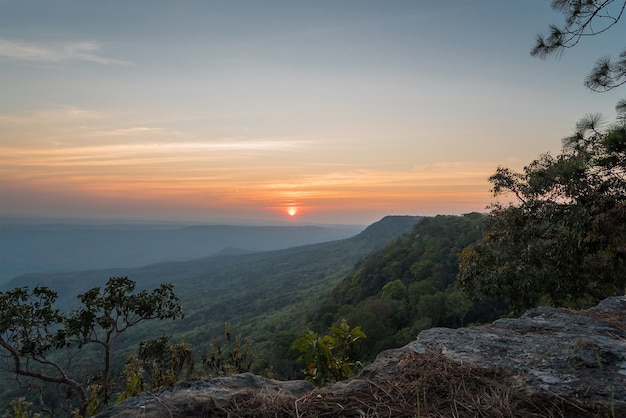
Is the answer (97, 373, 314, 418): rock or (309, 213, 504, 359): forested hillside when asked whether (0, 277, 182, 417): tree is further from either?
(309, 213, 504, 359): forested hillside

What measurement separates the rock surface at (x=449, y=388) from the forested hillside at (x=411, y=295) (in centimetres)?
1552

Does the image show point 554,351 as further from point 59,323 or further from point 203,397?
point 59,323

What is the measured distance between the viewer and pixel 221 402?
243cm

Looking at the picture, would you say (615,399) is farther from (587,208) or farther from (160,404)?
(587,208)

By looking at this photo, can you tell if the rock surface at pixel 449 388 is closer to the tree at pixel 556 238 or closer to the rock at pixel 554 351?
the rock at pixel 554 351

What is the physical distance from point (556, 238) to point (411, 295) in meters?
37.4

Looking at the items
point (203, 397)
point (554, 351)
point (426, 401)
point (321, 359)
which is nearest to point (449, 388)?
point (426, 401)

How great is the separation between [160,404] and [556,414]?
257cm

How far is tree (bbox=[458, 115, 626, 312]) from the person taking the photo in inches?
290

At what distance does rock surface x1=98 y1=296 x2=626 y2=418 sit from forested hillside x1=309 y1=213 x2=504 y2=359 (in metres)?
15.5

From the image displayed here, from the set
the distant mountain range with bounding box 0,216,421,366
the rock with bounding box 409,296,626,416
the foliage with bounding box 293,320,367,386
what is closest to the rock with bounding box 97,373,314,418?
the foliage with bounding box 293,320,367,386

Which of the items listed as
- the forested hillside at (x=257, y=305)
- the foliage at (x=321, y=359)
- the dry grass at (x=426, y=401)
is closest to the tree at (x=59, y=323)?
the foliage at (x=321, y=359)

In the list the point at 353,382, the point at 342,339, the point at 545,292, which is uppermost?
the point at 353,382

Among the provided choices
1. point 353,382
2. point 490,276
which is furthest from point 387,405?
point 490,276
